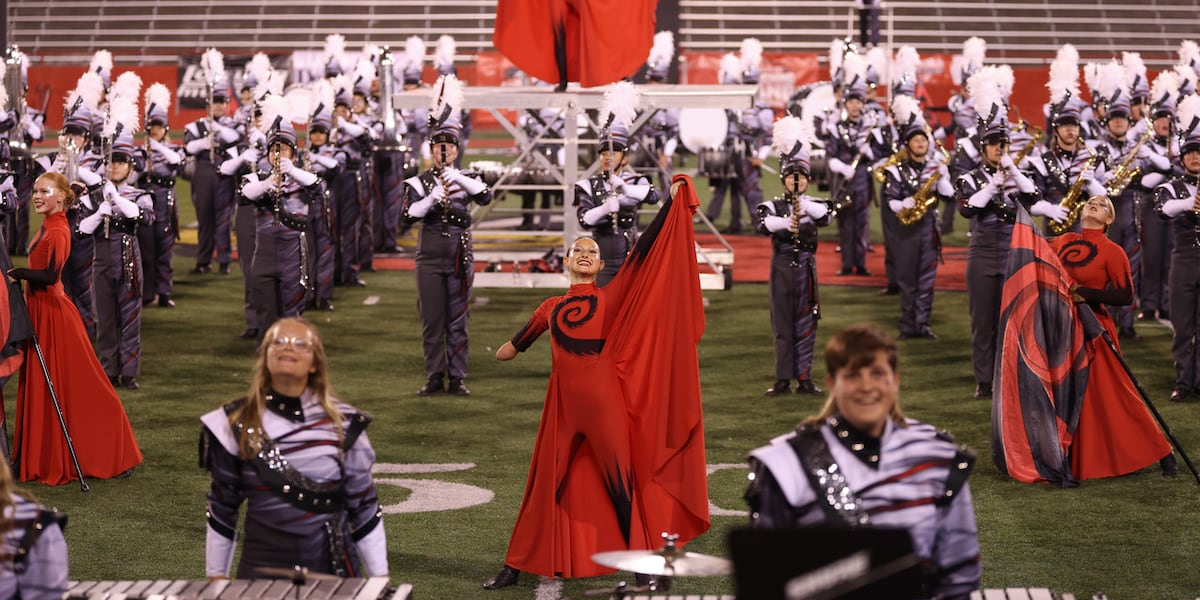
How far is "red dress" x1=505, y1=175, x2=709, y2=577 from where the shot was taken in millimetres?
7762

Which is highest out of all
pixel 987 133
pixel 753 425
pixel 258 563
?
pixel 987 133

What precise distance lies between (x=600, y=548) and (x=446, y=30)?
2981cm

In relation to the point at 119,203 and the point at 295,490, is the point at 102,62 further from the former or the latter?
the point at 295,490

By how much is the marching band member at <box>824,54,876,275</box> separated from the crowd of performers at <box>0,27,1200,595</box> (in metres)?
0.03

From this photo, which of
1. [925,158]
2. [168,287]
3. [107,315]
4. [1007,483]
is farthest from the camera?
[168,287]

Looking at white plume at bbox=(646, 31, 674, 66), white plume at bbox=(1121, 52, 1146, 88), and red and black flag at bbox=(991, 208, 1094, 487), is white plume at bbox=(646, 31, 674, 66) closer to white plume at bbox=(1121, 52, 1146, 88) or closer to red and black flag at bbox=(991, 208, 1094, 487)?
white plume at bbox=(1121, 52, 1146, 88)

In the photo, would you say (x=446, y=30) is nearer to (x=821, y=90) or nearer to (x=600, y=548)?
(x=821, y=90)

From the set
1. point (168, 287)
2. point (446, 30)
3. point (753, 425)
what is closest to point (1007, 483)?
point (753, 425)

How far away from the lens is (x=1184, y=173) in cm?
1340

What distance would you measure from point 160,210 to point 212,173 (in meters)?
2.24

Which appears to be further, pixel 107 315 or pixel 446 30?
pixel 446 30

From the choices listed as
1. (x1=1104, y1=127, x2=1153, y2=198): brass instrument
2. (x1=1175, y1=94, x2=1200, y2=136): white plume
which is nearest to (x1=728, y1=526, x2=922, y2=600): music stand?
(x1=1175, y1=94, x2=1200, y2=136): white plume

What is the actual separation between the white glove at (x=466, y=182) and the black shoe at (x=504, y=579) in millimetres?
5174

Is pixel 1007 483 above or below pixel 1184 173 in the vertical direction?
below
